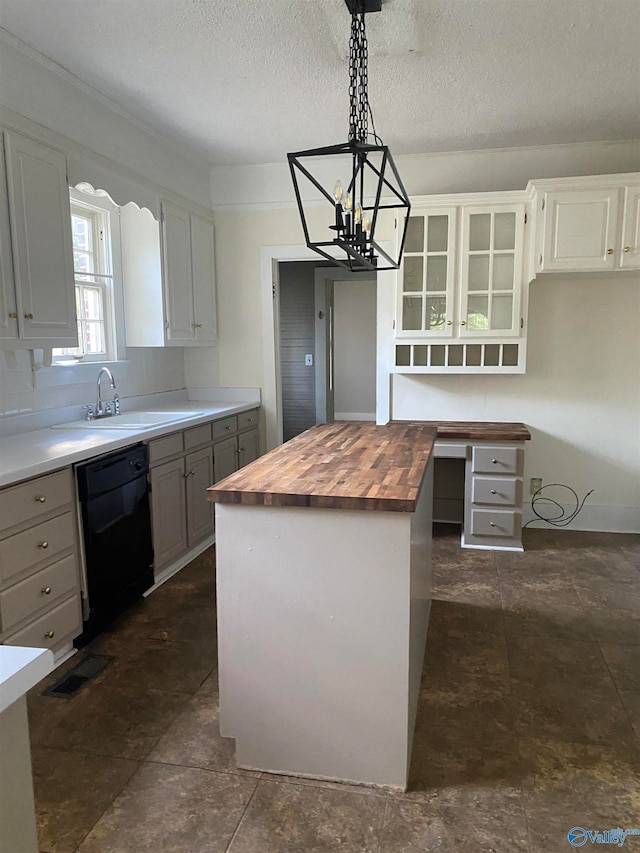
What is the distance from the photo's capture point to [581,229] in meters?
3.69

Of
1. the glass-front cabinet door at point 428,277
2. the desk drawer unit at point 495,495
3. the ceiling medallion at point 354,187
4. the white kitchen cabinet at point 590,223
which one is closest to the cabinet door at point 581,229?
the white kitchen cabinet at point 590,223

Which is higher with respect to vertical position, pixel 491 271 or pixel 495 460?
pixel 491 271

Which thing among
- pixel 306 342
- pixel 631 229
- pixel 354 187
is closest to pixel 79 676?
pixel 354 187

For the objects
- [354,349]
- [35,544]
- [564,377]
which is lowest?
[35,544]

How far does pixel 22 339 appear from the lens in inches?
104

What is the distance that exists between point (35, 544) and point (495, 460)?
2.75 m

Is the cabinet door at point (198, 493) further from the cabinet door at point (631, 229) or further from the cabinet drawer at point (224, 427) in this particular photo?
the cabinet door at point (631, 229)

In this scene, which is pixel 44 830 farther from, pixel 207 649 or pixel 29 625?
pixel 207 649

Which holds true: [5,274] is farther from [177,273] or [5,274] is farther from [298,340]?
[298,340]

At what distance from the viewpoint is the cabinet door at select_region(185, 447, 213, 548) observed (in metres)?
3.68

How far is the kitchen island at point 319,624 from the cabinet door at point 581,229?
2394 mm

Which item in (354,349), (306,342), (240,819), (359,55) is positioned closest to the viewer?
(240,819)

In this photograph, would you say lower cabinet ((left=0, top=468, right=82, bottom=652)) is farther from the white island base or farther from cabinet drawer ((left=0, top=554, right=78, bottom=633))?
the white island base

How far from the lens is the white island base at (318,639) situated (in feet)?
6.04
